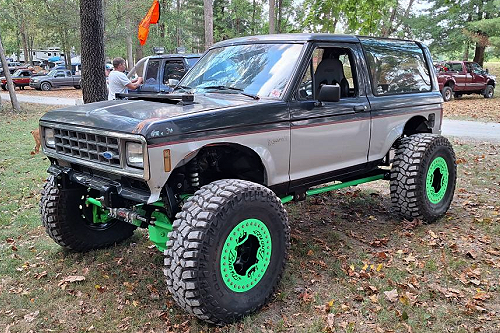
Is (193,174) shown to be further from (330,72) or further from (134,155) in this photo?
(330,72)

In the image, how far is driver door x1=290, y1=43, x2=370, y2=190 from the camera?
176 inches

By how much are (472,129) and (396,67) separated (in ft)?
29.6

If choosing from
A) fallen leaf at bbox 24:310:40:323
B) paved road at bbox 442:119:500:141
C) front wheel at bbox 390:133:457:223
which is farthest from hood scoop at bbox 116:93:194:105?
paved road at bbox 442:119:500:141

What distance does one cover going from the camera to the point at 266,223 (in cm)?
384

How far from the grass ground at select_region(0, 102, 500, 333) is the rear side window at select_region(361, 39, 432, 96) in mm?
1699

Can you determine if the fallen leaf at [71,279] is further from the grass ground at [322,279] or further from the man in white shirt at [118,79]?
the man in white shirt at [118,79]

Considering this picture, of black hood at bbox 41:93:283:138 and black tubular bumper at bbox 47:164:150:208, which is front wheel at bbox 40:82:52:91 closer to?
black hood at bbox 41:93:283:138

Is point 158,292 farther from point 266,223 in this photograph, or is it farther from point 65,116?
point 65,116

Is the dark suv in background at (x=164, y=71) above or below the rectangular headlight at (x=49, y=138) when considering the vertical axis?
above

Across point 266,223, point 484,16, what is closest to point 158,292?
point 266,223

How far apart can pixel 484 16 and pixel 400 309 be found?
98.2 ft

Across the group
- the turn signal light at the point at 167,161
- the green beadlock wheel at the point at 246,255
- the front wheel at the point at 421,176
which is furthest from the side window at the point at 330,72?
the turn signal light at the point at 167,161

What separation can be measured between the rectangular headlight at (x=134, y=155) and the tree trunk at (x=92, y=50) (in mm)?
4734

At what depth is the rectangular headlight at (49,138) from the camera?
14.7ft
